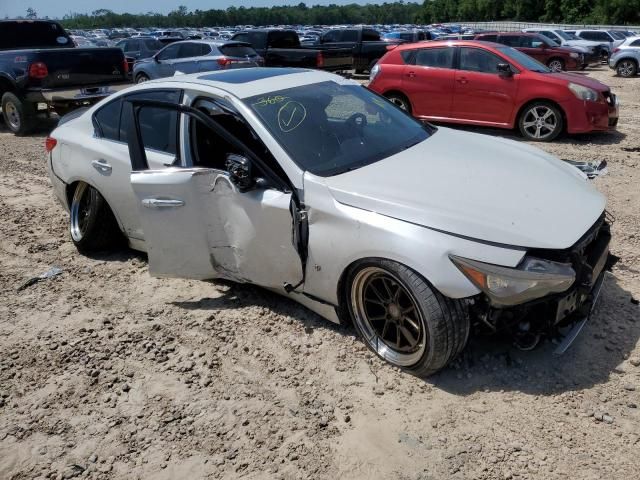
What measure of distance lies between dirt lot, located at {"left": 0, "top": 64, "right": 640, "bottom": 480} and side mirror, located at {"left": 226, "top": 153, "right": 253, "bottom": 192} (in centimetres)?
101

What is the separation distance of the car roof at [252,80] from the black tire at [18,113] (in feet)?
24.3

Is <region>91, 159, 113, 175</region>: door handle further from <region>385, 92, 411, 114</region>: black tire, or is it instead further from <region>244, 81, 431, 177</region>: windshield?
<region>385, 92, 411, 114</region>: black tire

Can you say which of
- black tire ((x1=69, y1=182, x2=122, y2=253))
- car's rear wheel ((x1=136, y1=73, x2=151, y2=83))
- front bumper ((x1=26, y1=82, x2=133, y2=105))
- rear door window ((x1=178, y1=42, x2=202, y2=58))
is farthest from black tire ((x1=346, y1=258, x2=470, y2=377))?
car's rear wheel ((x1=136, y1=73, x2=151, y2=83))

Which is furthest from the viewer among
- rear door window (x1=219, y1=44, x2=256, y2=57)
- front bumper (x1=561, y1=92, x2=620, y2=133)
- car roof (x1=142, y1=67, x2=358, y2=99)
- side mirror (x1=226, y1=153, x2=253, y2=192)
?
rear door window (x1=219, y1=44, x2=256, y2=57)

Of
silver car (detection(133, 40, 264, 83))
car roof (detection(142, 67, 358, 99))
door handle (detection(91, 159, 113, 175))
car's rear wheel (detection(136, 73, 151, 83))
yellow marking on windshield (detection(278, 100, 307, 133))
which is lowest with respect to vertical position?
car's rear wheel (detection(136, 73, 151, 83))

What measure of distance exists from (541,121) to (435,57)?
225cm

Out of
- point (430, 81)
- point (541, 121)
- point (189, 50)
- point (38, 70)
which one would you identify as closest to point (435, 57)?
point (430, 81)

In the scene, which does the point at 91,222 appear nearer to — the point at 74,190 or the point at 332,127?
the point at 74,190

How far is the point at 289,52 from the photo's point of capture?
17594 millimetres

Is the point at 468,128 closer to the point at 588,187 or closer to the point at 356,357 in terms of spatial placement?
the point at 588,187

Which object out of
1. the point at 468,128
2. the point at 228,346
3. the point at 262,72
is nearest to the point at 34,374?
the point at 228,346

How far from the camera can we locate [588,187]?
3.85 m

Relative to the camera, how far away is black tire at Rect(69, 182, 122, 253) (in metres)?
4.96

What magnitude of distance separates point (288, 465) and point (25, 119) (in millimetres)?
10312
